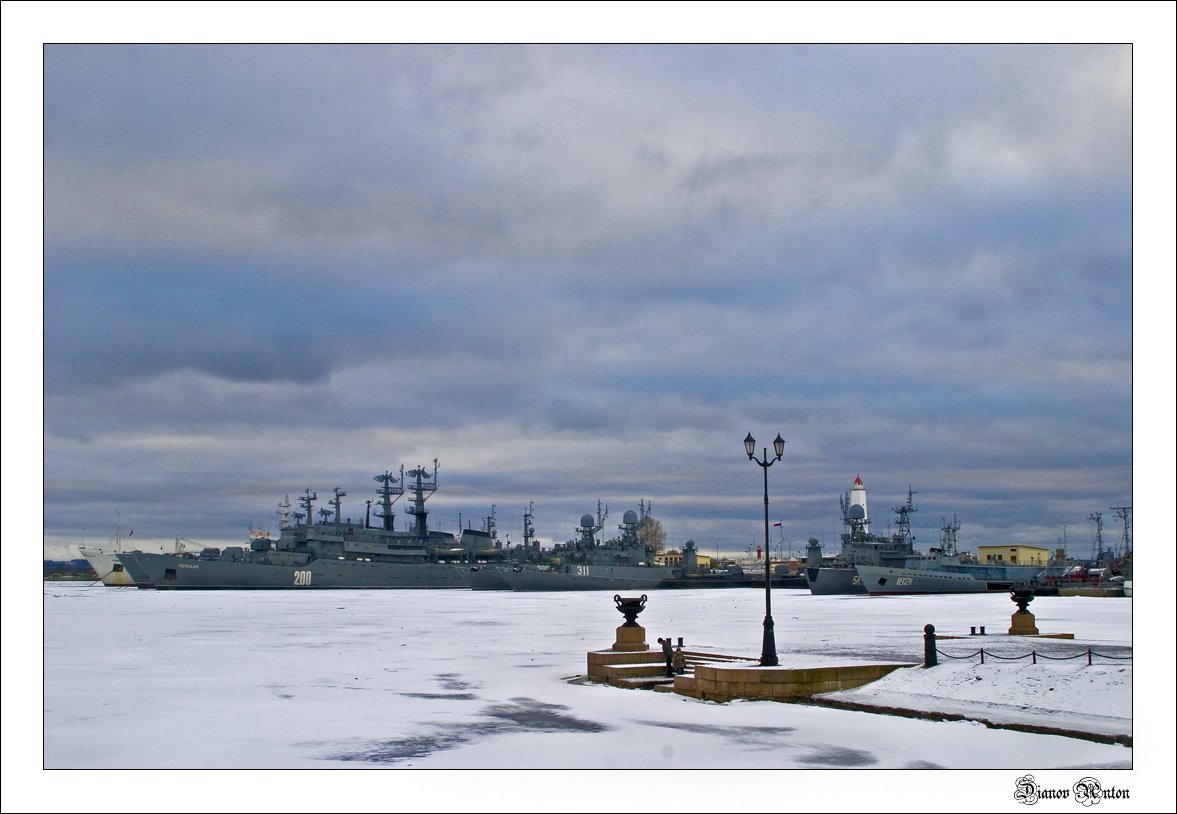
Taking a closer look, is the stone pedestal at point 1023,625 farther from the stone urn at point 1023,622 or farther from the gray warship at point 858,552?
the gray warship at point 858,552

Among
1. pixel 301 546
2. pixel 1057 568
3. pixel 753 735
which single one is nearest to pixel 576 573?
pixel 301 546

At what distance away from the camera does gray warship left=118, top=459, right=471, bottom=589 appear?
378ft

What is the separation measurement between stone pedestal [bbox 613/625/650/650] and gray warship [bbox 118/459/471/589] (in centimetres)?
9713

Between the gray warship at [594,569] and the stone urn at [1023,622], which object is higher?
the stone urn at [1023,622]

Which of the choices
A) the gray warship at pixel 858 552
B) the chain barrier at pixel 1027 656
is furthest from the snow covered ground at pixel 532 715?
the gray warship at pixel 858 552

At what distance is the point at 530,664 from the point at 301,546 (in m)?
102

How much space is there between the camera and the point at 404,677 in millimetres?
23000

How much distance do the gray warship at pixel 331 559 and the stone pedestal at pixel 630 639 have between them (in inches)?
3824

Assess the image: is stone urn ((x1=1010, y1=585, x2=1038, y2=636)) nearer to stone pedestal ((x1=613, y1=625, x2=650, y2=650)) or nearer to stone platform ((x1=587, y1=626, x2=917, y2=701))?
stone platform ((x1=587, y1=626, x2=917, y2=701))

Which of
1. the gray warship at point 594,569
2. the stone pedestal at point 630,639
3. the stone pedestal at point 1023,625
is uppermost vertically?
the stone pedestal at point 630,639

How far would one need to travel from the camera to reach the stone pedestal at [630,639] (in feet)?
77.8

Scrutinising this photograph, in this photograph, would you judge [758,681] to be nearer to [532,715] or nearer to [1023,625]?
[532,715]

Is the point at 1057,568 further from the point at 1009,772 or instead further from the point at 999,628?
the point at 1009,772

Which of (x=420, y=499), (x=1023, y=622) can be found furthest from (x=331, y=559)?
(x=1023, y=622)
